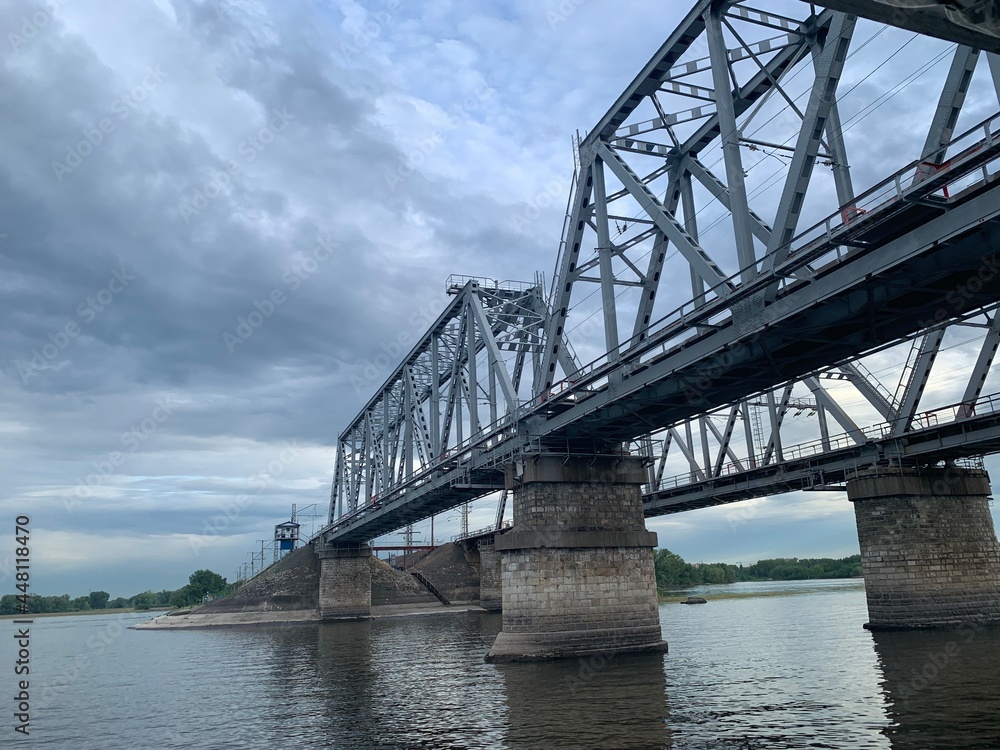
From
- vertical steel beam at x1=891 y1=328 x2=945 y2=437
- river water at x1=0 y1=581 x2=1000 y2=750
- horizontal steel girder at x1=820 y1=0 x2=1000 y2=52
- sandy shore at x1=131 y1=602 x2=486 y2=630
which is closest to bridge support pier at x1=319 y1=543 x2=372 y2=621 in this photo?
sandy shore at x1=131 y1=602 x2=486 y2=630

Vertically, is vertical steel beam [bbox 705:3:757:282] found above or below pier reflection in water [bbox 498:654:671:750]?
above

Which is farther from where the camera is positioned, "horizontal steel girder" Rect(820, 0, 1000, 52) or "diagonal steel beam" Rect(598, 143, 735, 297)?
"diagonal steel beam" Rect(598, 143, 735, 297)

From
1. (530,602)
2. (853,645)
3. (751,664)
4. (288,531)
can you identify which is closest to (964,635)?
(853,645)

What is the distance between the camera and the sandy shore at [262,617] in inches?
3329

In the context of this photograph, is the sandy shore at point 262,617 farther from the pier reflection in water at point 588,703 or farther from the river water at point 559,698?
the pier reflection in water at point 588,703

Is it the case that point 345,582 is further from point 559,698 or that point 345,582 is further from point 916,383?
point 559,698

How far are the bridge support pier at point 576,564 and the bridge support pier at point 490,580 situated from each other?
56.5 meters

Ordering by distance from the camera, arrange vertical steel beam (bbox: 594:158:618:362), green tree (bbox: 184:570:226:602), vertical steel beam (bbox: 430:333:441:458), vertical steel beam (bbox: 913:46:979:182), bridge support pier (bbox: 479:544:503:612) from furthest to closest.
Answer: green tree (bbox: 184:570:226:602) < bridge support pier (bbox: 479:544:503:612) < vertical steel beam (bbox: 430:333:441:458) < vertical steel beam (bbox: 594:158:618:362) < vertical steel beam (bbox: 913:46:979:182)

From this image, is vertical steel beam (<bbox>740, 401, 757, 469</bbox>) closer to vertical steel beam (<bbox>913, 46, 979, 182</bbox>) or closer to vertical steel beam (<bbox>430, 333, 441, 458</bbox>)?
vertical steel beam (<bbox>430, 333, 441, 458</bbox>)

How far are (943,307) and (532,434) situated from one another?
60.7ft

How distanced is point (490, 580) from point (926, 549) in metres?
59.4

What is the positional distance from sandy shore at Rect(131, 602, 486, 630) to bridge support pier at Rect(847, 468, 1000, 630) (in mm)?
60627

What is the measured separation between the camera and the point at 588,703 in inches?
880

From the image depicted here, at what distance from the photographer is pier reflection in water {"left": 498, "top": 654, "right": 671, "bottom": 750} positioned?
18.0m
